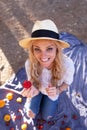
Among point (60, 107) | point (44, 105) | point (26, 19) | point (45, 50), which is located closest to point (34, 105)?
point (44, 105)

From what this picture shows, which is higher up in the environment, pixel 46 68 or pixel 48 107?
pixel 46 68

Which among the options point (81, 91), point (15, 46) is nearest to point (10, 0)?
point (15, 46)

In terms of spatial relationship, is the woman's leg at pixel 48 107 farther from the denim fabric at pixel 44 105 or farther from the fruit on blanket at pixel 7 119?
the fruit on blanket at pixel 7 119

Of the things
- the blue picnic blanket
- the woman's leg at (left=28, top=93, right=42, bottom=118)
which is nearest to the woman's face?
the woman's leg at (left=28, top=93, right=42, bottom=118)

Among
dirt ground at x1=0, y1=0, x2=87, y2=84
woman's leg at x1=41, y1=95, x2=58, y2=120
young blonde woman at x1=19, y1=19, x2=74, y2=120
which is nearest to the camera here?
young blonde woman at x1=19, y1=19, x2=74, y2=120

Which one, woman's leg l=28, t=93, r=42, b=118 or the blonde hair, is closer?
the blonde hair

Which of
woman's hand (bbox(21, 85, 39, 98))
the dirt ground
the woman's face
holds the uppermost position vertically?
the woman's face

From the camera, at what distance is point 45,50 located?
1.70m

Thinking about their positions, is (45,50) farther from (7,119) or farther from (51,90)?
(7,119)

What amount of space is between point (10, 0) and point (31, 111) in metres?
1.21

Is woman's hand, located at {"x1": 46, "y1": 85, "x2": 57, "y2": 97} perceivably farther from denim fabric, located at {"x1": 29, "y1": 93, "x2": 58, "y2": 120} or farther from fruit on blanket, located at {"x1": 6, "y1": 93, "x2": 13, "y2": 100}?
fruit on blanket, located at {"x1": 6, "y1": 93, "x2": 13, "y2": 100}

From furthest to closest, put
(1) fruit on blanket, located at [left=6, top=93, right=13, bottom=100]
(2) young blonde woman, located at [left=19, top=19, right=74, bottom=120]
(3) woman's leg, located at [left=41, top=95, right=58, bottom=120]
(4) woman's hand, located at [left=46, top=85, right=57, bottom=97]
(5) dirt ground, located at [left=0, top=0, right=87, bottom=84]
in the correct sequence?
1. (5) dirt ground, located at [left=0, top=0, right=87, bottom=84]
2. (1) fruit on blanket, located at [left=6, top=93, right=13, bottom=100]
3. (3) woman's leg, located at [left=41, top=95, right=58, bottom=120]
4. (4) woman's hand, located at [left=46, top=85, right=57, bottom=97]
5. (2) young blonde woman, located at [left=19, top=19, right=74, bottom=120]

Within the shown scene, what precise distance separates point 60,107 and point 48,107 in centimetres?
11

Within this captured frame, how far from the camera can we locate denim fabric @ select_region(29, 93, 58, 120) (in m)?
1.99
